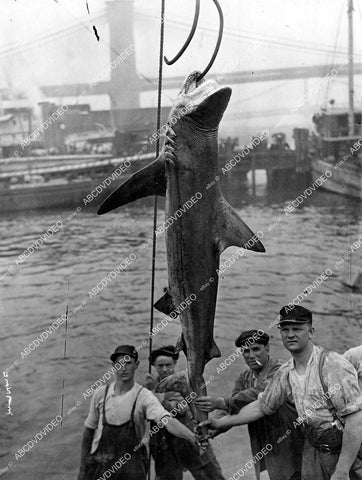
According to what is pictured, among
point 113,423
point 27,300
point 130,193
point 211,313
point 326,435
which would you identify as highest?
point 130,193

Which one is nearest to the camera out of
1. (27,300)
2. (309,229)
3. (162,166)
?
(162,166)

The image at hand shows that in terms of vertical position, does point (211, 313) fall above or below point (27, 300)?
above

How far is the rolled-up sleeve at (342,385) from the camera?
3527 mm

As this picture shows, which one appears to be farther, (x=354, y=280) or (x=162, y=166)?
(x=354, y=280)

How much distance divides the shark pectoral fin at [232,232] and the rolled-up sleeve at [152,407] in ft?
6.22

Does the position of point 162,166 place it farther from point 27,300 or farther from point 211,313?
point 27,300

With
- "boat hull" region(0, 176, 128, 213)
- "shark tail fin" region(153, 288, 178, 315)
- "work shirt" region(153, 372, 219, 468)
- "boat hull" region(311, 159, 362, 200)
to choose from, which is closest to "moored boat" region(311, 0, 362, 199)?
"boat hull" region(311, 159, 362, 200)

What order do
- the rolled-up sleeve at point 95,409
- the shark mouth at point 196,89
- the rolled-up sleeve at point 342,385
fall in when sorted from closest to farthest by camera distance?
the shark mouth at point 196,89
the rolled-up sleeve at point 342,385
the rolled-up sleeve at point 95,409

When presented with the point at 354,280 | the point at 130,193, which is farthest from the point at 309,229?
the point at 130,193

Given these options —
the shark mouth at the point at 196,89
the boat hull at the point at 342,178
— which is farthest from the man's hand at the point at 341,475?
the boat hull at the point at 342,178

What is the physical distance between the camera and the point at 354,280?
78.5ft

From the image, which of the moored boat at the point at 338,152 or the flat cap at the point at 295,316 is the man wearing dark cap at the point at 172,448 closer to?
the flat cap at the point at 295,316

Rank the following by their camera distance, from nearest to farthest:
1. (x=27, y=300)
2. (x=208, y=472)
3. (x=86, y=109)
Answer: (x=208, y=472), (x=27, y=300), (x=86, y=109)

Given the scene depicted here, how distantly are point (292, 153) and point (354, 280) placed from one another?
1688cm
